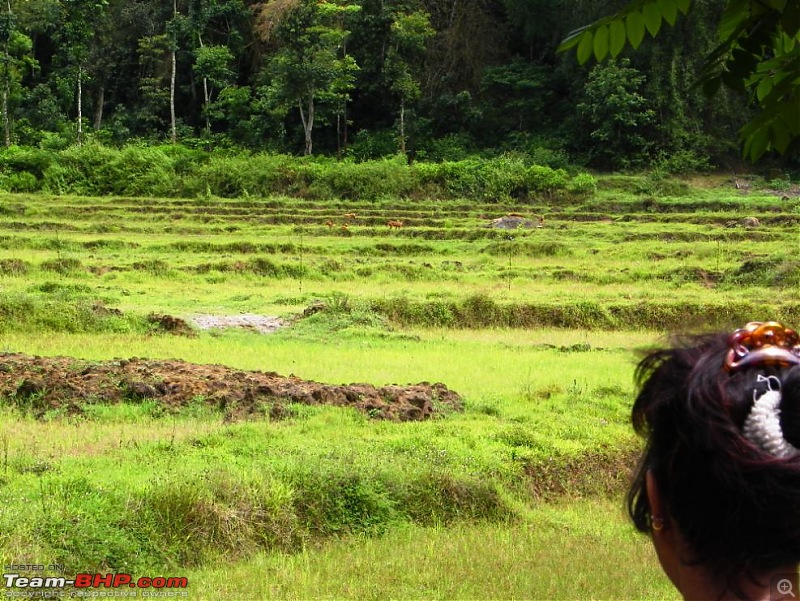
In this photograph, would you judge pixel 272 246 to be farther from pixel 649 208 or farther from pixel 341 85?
pixel 341 85

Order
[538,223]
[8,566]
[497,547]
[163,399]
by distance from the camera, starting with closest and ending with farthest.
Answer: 1. [8,566]
2. [497,547]
3. [163,399]
4. [538,223]

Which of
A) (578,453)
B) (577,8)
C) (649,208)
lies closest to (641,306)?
(578,453)

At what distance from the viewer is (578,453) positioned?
6.48 metres

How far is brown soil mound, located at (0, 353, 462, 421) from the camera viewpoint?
7.08m

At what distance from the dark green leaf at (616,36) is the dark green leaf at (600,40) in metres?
0.02

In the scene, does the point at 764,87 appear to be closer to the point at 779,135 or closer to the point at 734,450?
the point at 779,135

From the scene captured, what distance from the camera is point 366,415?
697cm

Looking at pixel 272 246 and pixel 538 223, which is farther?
pixel 538 223

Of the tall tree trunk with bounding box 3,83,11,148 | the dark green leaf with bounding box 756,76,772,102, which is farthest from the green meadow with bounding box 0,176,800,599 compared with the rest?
the tall tree trunk with bounding box 3,83,11,148

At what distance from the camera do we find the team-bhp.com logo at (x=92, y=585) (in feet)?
12.0

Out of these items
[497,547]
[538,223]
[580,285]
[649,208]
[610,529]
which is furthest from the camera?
[649,208]

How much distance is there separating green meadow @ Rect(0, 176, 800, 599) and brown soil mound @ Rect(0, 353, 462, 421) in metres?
0.13

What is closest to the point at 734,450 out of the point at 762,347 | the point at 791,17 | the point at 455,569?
the point at 762,347

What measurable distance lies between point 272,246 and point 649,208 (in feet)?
42.7
